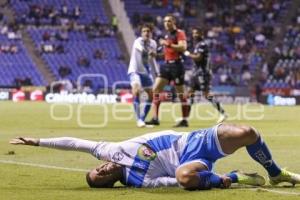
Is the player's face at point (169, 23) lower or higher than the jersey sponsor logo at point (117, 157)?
higher

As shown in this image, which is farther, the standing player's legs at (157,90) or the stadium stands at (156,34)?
the stadium stands at (156,34)

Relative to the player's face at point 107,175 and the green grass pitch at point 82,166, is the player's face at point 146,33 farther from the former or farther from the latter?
the player's face at point 107,175

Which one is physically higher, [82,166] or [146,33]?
[146,33]

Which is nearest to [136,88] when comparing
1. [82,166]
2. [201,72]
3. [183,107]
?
[183,107]

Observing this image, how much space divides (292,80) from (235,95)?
3204mm

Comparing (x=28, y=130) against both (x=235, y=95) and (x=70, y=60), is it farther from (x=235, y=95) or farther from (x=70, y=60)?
(x=70, y=60)

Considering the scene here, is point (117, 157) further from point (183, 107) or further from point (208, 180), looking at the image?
point (183, 107)

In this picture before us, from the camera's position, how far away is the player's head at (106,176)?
793 centimetres

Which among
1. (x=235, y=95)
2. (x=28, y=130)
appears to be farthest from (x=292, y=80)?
(x=28, y=130)

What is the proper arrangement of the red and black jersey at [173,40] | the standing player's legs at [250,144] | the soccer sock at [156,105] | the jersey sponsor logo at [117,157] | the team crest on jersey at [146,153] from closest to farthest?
the standing player's legs at [250,144]
the team crest on jersey at [146,153]
the jersey sponsor logo at [117,157]
the red and black jersey at [173,40]
the soccer sock at [156,105]

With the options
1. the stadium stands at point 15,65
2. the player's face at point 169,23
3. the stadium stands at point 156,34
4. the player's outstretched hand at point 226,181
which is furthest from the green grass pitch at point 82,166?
the stadium stands at point 156,34

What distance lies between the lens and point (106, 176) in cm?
796

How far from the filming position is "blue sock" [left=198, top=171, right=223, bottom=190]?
7.56 m

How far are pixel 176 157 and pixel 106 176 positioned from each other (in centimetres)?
72
